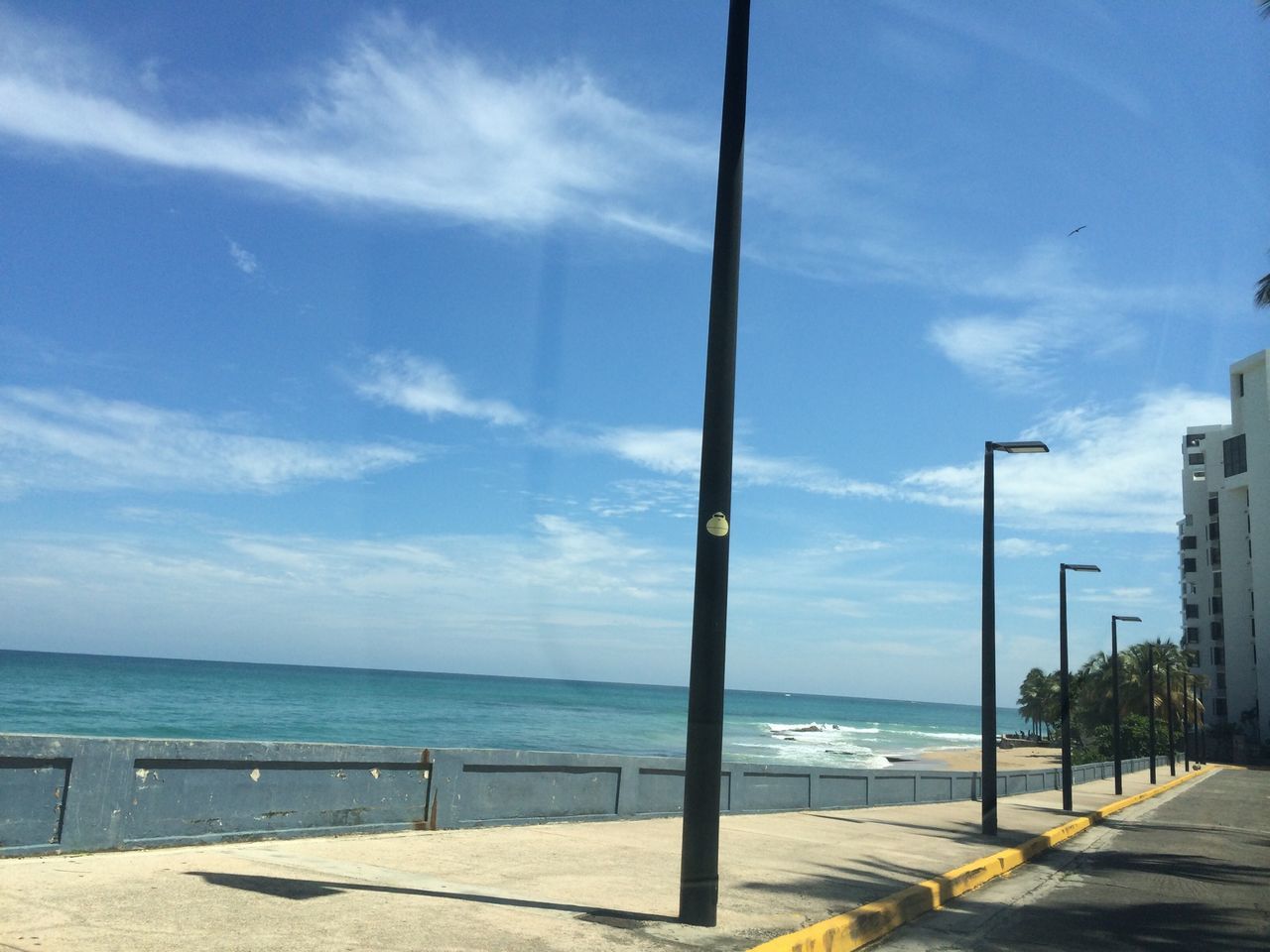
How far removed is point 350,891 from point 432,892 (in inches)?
23.7

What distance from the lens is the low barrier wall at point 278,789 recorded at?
7.68 metres

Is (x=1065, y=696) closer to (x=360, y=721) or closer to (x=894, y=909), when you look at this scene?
(x=894, y=909)

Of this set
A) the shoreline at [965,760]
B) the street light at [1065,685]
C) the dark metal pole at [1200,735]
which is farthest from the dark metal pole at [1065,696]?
the dark metal pole at [1200,735]

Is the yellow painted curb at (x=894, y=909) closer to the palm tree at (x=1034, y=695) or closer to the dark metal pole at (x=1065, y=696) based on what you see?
the dark metal pole at (x=1065, y=696)

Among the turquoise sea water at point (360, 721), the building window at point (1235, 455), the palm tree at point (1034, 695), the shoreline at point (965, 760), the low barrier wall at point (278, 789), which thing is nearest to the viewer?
the low barrier wall at point (278, 789)

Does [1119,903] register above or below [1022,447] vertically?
below

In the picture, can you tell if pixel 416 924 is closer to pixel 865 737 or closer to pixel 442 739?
pixel 442 739

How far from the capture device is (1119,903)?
10961 mm

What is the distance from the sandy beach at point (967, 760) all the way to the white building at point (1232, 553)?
17.4 meters

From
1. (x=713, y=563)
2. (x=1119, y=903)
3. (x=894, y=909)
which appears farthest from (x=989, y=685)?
(x=713, y=563)

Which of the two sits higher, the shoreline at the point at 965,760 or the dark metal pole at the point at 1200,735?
the dark metal pole at the point at 1200,735

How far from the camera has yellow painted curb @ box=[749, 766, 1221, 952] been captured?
7047mm

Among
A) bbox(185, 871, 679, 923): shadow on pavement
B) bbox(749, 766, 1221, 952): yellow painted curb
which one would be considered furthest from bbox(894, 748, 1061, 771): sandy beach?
bbox(185, 871, 679, 923): shadow on pavement

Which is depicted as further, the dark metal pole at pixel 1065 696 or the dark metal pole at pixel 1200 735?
the dark metal pole at pixel 1200 735
